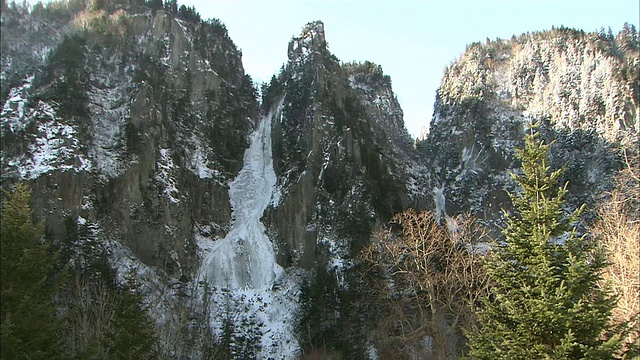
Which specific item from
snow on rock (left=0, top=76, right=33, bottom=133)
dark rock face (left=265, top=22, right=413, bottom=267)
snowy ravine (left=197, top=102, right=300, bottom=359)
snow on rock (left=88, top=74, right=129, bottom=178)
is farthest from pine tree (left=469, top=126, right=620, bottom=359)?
snow on rock (left=0, top=76, right=33, bottom=133)

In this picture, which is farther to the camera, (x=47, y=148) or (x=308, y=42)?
(x=308, y=42)

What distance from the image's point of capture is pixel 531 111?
225 ft

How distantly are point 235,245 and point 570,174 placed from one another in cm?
3915

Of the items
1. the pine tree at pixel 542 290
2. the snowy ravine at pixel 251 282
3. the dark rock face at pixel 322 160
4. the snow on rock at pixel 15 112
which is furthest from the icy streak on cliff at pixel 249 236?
the pine tree at pixel 542 290

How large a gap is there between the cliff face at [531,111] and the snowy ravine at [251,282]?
2251cm

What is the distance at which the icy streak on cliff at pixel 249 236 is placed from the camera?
155 feet

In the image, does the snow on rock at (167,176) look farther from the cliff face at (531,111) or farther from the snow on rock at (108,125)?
the cliff face at (531,111)

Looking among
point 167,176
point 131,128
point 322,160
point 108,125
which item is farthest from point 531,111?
point 108,125

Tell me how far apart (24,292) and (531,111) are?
2669 inches

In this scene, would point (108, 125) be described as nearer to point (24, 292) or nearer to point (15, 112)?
point (15, 112)

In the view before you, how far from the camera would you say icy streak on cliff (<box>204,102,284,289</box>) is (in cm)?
4728

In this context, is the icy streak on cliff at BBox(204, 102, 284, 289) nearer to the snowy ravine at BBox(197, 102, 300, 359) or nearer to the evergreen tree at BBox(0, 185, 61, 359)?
the snowy ravine at BBox(197, 102, 300, 359)

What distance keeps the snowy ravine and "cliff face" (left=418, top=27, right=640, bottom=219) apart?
22514 millimetres

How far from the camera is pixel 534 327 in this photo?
10102 mm
